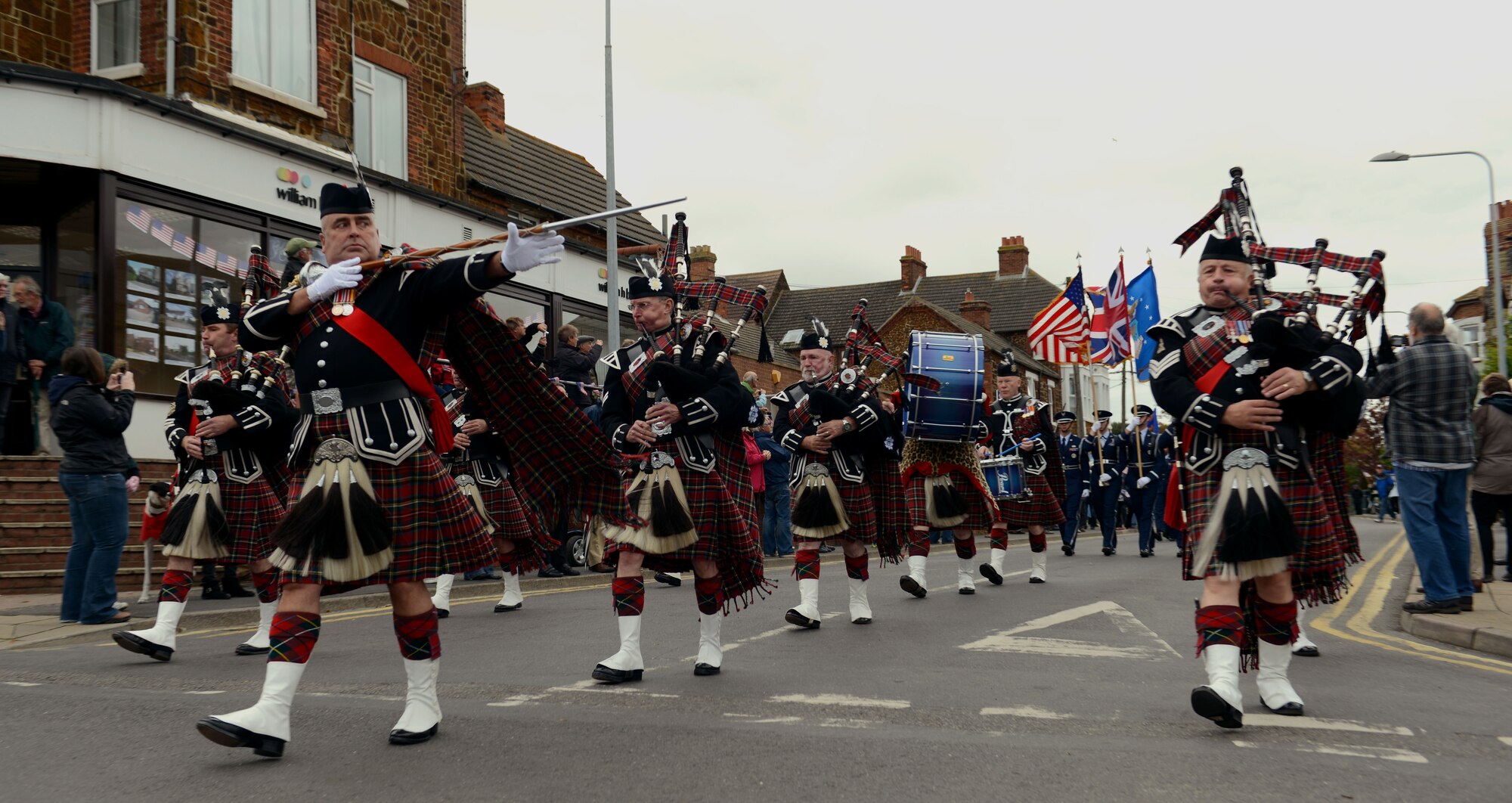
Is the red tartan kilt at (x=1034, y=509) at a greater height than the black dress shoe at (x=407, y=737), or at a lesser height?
greater

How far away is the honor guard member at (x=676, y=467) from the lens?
20.5ft

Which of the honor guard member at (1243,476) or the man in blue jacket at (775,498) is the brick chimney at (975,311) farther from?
the honor guard member at (1243,476)

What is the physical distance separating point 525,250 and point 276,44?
14.6 m

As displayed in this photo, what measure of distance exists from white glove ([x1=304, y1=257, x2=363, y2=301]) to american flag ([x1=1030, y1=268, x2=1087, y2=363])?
18040 millimetres

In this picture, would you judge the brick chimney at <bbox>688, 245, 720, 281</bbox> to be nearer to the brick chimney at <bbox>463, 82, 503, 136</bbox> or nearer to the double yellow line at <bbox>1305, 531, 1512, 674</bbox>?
the brick chimney at <bbox>463, 82, 503, 136</bbox>

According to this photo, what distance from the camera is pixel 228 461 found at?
757 cm

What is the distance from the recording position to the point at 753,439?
51.5 feet

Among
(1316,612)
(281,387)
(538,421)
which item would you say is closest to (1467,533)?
(1316,612)

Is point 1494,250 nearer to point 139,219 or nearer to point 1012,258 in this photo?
point 139,219

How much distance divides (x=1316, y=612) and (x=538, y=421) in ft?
22.1

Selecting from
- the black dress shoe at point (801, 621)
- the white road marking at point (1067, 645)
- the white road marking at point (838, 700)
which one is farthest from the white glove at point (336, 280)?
the black dress shoe at point (801, 621)

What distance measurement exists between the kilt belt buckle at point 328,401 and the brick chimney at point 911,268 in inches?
2153

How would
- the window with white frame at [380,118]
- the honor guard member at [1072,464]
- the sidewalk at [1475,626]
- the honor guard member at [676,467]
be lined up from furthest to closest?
the window with white frame at [380,118] → the honor guard member at [1072,464] → the sidewalk at [1475,626] → the honor guard member at [676,467]

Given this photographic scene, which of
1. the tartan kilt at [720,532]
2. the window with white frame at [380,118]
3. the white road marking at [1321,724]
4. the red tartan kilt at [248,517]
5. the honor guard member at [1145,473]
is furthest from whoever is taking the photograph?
the window with white frame at [380,118]
